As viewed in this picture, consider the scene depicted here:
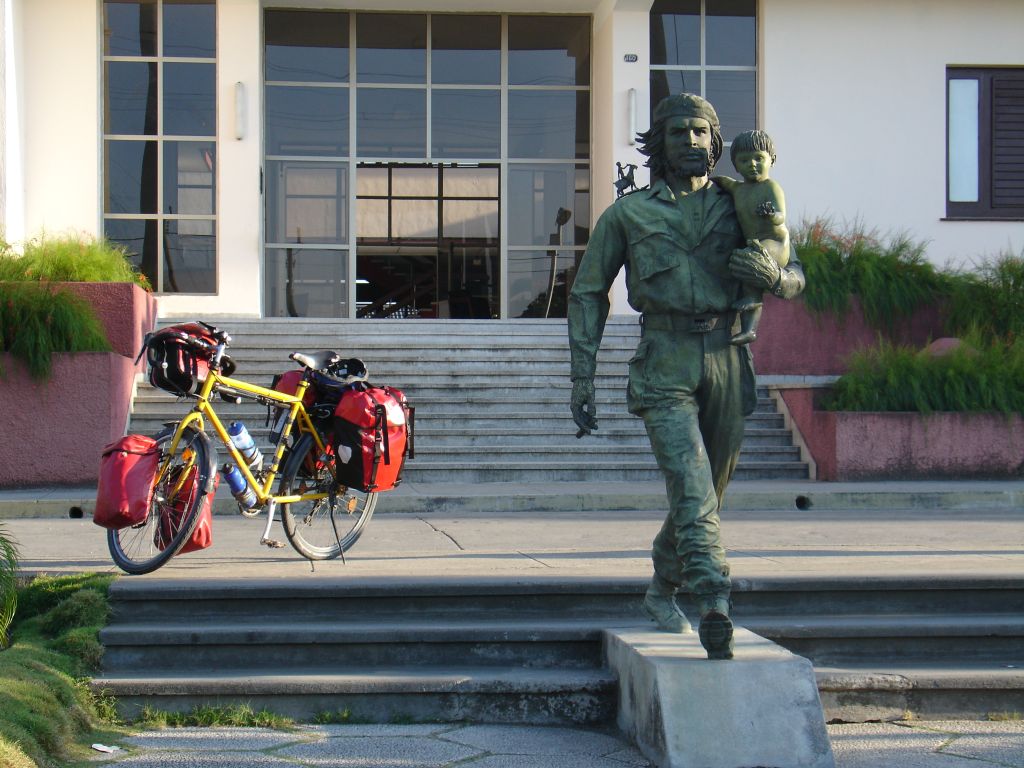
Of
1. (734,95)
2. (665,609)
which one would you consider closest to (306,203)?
(734,95)

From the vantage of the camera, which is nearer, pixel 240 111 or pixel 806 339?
pixel 806 339

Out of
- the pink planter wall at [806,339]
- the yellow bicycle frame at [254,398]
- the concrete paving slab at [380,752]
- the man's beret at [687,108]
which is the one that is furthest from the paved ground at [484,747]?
the pink planter wall at [806,339]

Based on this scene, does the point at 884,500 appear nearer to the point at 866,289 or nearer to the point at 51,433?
the point at 866,289

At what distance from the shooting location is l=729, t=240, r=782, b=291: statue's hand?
4535mm

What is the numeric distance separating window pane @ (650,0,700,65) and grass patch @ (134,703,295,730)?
45.1 feet

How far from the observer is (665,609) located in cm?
501

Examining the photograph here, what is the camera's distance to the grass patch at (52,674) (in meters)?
4.17

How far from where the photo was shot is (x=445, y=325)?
14.9 m

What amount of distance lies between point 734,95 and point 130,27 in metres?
8.03

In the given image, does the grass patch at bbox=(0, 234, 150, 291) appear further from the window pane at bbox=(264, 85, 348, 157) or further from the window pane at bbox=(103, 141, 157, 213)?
the window pane at bbox=(264, 85, 348, 157)

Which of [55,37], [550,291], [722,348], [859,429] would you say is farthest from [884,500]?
[55,37]

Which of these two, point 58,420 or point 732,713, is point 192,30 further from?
point 732,713

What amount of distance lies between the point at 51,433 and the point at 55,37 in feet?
23.8

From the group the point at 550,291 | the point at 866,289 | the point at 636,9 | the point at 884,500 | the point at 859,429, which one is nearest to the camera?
the point at 884,500
